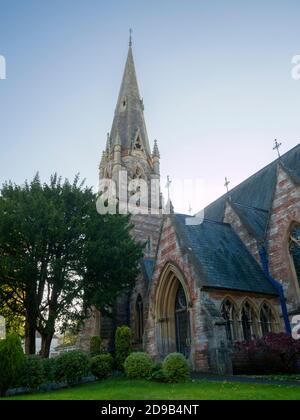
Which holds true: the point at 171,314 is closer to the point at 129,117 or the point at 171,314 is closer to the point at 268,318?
the point at 268,318

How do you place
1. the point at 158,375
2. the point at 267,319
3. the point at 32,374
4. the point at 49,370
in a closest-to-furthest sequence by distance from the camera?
the point at 32,374 → the point at 158,375 → the point at 49,370 → the point at 267,319

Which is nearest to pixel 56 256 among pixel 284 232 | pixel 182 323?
pixel 182 323

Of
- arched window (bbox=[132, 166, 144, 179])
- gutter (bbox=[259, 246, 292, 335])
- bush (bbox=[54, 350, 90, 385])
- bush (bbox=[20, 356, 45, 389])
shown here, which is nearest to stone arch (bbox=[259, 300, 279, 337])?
gutter (bbox=[259, 246, 292, 335])

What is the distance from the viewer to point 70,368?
13344 millimetres

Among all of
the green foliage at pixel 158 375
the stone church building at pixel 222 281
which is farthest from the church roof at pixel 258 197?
the green foliage at pixel 158 375

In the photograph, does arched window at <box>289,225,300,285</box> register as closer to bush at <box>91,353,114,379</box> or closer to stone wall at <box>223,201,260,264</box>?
stone wall at <box>223,201,260,264</box>

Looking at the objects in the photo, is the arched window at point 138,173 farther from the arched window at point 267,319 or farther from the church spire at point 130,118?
the arched window at point 267,319

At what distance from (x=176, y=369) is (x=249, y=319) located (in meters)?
5.84

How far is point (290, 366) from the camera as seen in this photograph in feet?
44.0

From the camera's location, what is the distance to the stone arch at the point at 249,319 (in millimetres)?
15945

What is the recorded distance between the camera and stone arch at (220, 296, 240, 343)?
15.4 m

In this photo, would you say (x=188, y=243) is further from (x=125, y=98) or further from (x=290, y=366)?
(x=125, y=98)

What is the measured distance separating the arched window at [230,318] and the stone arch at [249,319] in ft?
1.28

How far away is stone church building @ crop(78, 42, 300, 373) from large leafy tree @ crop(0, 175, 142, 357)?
278 centimetres
